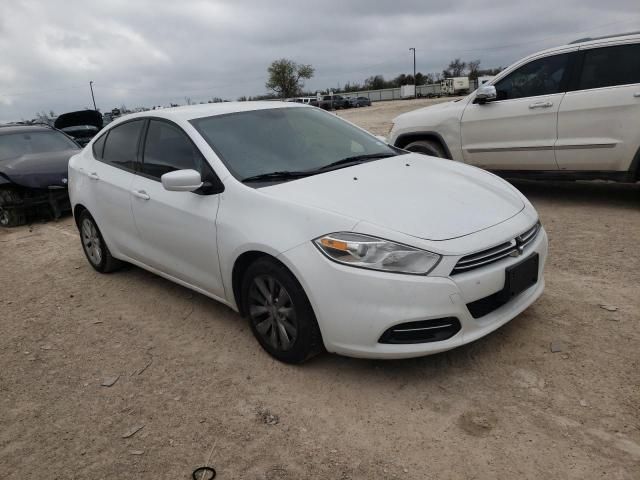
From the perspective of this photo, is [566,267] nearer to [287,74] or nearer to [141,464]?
[141,464]

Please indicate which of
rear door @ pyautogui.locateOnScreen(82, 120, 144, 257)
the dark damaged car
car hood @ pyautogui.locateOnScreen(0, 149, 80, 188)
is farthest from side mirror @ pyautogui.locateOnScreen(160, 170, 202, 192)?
the dark damaged car

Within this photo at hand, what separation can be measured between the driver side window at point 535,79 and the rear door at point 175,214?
4.41 meters

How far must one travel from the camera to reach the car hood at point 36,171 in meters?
7.86

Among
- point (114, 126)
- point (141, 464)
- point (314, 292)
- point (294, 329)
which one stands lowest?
point (141, 464)

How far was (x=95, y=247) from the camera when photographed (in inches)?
207

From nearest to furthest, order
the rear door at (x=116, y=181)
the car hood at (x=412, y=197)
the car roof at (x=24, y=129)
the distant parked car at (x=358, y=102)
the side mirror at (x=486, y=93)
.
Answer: the car hood at (x=412, y=197) → the rear door at (x=116, y=181) → the side mirror at (x=486, y=93) → the car roof at (x=24, y=129) → the distant parked car at (x=358, y=102)

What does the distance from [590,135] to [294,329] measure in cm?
446

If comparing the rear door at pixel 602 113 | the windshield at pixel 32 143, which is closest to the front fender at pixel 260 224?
the rear door at pixel 602 113

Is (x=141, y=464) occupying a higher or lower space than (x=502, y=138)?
lower

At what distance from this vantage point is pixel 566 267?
438 cm

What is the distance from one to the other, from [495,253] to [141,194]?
271 cm

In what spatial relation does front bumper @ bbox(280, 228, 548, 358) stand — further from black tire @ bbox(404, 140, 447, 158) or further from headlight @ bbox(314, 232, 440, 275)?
black tire @ bbox(404, 140, 447, 158)

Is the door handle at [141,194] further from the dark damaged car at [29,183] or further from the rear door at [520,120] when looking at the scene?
the dark damaged car at [29,183]

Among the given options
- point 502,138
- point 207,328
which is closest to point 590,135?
point 502,138
